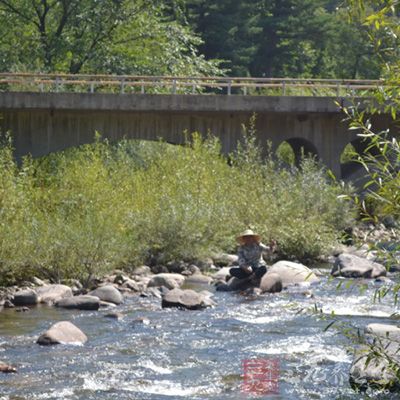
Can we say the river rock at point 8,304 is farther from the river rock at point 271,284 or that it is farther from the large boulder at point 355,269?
the large boulder at point 355,269

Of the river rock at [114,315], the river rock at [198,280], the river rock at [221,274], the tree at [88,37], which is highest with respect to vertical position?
the tree at [88,37]

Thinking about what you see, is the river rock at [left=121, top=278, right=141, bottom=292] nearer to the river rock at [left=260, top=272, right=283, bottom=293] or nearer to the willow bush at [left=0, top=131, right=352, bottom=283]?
the willow bush at [left=0, top=131, right=352, bottom=283]

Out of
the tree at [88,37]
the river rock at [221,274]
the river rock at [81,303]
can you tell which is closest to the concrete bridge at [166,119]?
the tree at [88,37]

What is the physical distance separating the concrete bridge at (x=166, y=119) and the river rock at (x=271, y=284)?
13.5m

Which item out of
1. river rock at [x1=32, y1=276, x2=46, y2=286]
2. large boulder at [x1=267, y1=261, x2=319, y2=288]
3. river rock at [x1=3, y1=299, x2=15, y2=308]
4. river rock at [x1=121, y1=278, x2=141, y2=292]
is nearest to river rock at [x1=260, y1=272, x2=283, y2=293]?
large boulder at [x1=267, y1=261, x2=319, y2=288]

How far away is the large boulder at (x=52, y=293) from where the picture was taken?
20.2 meters

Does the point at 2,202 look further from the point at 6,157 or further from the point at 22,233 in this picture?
the point at 6,157

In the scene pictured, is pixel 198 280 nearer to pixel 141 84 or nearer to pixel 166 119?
pixel 141 84

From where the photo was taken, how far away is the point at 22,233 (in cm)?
2198

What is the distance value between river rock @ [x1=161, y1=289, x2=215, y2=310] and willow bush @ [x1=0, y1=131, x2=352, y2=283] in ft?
8.95

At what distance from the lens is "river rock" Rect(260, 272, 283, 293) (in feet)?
71.3

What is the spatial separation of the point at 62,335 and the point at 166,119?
2000 cm

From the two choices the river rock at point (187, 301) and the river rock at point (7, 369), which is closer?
the river rock at point (7, 369)

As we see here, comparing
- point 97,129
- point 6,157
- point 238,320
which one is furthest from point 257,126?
point 238,320
